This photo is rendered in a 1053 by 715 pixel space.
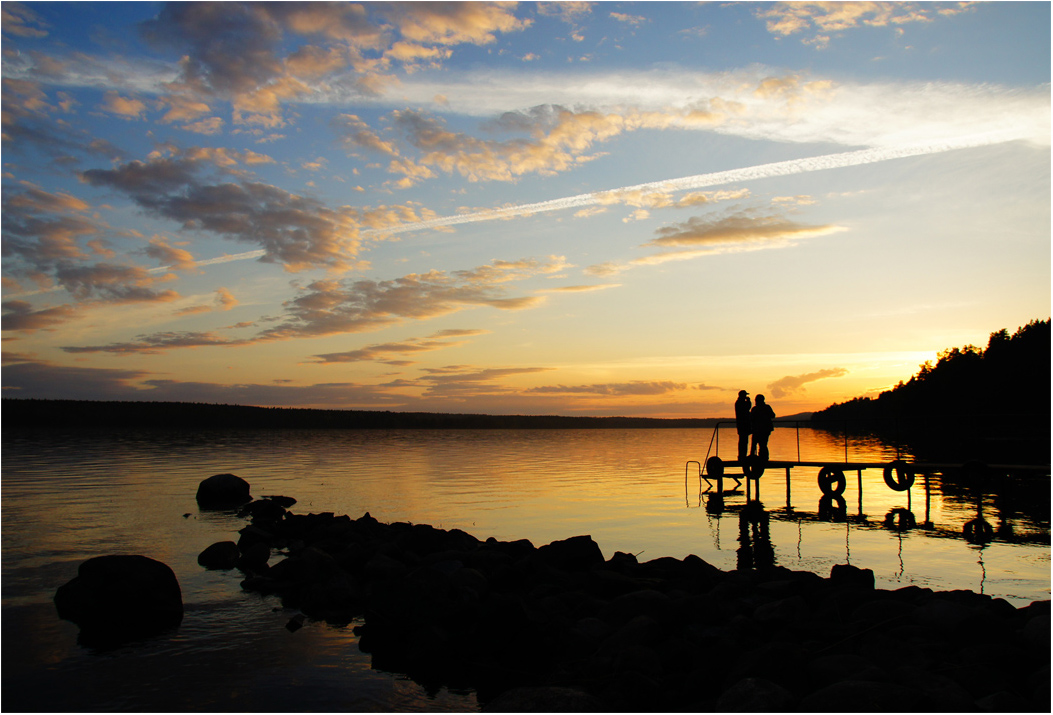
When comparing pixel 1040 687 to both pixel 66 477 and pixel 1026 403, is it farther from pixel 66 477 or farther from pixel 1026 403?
pixel 1026 403

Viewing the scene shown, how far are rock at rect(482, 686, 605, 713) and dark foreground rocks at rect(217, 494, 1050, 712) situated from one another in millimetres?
16

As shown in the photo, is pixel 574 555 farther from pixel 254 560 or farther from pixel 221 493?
pixel 221 493

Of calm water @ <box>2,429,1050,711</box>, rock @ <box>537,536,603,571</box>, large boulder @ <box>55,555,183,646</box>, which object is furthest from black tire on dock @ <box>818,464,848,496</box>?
large boulder @ <box>55,555,183,646</box>

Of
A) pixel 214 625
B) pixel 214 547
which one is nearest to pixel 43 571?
pixel 214 547

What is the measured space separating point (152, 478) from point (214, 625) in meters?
30.1

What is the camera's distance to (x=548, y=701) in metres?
6.80

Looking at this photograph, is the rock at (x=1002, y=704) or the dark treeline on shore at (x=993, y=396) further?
the dark treeline on shore at (x=993, y=396)

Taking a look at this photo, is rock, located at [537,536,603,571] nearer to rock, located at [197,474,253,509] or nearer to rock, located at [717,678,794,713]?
rock, located at [717,678,794,713]

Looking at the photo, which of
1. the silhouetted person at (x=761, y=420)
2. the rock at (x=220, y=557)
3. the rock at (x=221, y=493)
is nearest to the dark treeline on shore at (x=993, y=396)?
the silhouetted person at (x=761, y=420)

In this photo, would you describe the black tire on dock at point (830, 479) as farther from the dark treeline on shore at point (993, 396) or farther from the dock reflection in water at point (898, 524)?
the dark treeline on shore at point (993, 396)

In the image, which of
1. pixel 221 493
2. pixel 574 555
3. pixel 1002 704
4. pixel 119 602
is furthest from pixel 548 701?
pixel 221 493

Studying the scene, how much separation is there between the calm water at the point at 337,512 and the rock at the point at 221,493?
1458mm

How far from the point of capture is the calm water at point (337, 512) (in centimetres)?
816

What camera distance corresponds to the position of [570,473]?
39719 mm
